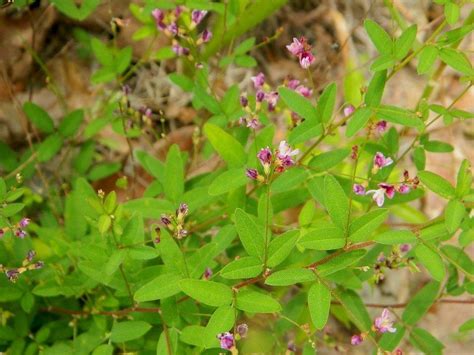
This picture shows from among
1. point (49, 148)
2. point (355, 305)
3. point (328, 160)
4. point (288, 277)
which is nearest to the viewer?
point (288, 277)

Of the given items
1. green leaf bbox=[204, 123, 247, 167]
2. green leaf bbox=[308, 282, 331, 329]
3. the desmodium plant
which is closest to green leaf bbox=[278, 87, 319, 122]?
the desmodium plant

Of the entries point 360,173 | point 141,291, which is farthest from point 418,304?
point 141,291

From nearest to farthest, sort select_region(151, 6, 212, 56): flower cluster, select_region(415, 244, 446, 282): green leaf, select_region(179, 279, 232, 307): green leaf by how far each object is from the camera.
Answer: select_region(179, 279, 232, 307): green leaf, select_region(415, 244, 446, 282): green leaf, select_region(151, 6, 212, 56): flower cluster

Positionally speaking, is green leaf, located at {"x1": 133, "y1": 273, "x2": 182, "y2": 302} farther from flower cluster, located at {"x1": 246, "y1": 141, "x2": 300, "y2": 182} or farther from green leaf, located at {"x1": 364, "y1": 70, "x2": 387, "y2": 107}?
green leaf, located at {"x1": 364, "y1": 70, "x2": 387, "y2": 107}

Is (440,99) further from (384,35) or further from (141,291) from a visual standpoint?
(141,291)

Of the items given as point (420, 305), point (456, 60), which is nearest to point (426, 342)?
point (420, 305)

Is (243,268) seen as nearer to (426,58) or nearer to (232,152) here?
(232,152)

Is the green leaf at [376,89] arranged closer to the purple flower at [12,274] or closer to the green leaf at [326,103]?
the green leaf at [326,103]
